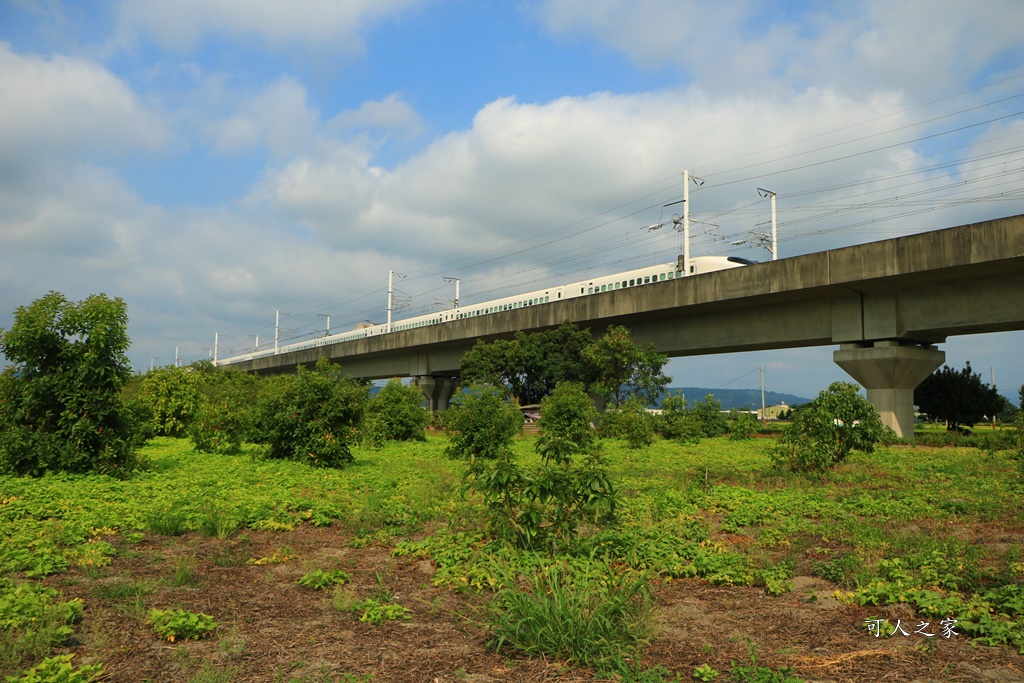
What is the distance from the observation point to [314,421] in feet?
45.7

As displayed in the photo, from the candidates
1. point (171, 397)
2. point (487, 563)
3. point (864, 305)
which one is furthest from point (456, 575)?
point (864, 305)

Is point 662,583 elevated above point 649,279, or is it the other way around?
point 649,279

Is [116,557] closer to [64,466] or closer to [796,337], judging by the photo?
[64,466]

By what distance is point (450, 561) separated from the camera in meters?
6.48

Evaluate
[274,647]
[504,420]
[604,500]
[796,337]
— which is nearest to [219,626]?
[274,647]

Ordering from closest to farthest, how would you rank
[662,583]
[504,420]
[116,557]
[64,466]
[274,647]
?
[274,647] < [662,583] < [116,557] < [64,466] < [504,420]

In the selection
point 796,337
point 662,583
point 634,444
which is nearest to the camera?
point 662,583

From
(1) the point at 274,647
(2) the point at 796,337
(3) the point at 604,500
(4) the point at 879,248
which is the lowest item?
(1) the point at 274,647

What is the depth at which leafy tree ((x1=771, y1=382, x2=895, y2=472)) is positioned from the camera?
40.8ft

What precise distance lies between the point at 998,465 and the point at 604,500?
11.0 m

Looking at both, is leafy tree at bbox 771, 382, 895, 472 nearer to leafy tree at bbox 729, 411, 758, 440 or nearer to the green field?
the green field

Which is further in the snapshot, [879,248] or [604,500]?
[879,248]

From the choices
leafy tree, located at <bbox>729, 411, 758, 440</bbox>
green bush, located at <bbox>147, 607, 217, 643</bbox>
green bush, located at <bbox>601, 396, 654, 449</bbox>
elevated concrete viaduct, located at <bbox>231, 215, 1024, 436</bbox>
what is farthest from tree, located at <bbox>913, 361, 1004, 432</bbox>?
green bush, located at <bbox>147, 607, 217, 643</bbox>

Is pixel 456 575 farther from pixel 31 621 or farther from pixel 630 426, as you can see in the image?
pixel 630 426
